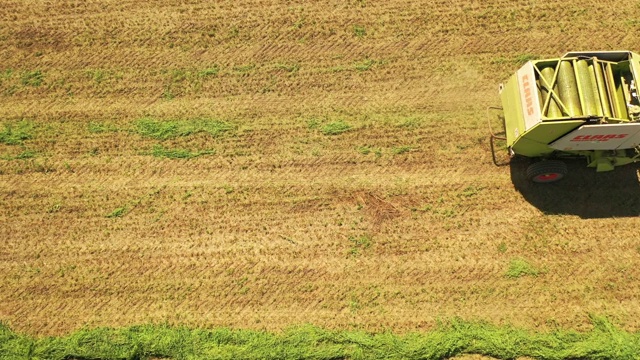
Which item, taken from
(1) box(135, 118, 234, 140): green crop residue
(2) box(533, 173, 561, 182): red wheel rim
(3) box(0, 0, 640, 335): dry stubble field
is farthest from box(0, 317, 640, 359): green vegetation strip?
(1) box(135, 118, 234, 140): green crop residue

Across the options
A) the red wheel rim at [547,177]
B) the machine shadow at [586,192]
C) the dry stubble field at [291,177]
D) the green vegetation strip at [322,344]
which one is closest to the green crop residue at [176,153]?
the dry stubble field at [291,177]

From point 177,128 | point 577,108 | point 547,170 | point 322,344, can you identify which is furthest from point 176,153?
point 577,108

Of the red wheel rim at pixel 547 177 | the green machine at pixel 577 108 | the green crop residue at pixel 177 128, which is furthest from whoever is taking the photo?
the green crop residue at pixel 177 128

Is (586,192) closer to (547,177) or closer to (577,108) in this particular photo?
(547,177)

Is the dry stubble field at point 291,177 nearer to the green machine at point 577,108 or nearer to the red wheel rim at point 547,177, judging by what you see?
the red wheel rim at point 547,177

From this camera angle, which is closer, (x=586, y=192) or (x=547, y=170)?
(x=547, y=170)

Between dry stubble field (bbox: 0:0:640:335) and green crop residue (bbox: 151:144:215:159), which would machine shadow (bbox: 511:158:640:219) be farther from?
green crop residue (bbox: 151:144:215:159)
